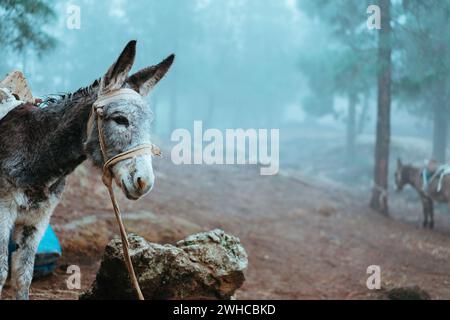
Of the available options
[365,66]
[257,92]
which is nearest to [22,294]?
[365,66]

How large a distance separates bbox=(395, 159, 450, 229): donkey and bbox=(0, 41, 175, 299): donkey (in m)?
8.40

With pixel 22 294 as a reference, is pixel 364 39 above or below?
above

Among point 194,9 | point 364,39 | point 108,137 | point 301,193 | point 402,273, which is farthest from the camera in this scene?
point 194,9

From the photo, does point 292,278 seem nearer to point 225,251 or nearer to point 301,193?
point 225,251

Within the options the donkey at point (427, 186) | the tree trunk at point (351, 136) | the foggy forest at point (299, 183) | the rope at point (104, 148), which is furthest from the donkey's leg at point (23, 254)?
the tree trunk at point (351, 136)

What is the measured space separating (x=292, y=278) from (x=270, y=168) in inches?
398

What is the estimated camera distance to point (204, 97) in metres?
37.0

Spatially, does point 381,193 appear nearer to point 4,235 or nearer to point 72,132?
point 72,132

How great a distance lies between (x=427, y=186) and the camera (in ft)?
30.6

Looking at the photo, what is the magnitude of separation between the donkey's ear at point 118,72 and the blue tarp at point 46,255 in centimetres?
249

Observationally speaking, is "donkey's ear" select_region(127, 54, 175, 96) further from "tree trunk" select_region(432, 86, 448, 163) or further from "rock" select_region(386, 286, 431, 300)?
"tree trunk" select_region(432, 86, 448, 163)

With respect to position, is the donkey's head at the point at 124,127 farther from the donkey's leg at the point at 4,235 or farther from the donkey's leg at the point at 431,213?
the donkey's leg at the point at 431,213

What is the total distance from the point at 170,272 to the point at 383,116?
29.6 ft

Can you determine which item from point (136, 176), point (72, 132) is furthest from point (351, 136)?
point (136, 176)
